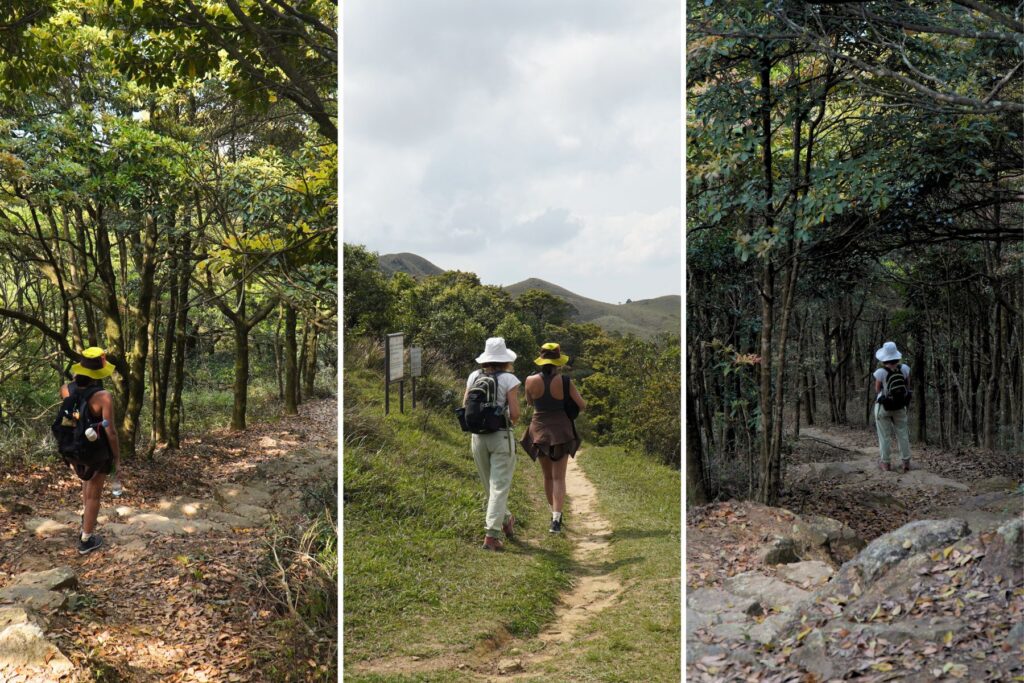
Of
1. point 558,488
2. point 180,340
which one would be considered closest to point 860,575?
point 558,488

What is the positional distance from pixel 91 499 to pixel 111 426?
0.35 meters

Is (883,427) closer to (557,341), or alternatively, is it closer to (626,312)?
(626,312)

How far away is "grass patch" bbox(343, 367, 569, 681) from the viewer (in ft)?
11.3

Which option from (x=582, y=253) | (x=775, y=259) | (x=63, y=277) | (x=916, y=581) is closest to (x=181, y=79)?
(x=63, y=277)

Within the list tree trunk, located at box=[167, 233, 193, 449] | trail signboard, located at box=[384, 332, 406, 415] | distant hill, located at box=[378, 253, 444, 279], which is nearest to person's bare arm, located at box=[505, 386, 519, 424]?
trail signboard, located at box=[384, 332, 406, 415]

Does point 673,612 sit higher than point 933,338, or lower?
lower

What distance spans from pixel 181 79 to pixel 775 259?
10.2 ft

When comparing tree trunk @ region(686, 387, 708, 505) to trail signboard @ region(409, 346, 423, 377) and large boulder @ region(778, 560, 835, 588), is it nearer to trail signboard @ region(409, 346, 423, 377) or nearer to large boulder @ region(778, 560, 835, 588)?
large boulder @ region(778, 560, 835, 588)

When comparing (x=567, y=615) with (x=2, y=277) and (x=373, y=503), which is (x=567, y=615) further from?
(x=2, y=277)

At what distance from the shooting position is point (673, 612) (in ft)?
11.4

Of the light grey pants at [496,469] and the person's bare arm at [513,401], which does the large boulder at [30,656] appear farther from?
the person's bare arm at [513,401]

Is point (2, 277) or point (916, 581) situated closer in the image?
point (916, 581)

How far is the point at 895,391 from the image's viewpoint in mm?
3691

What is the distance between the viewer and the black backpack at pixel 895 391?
367 cm
